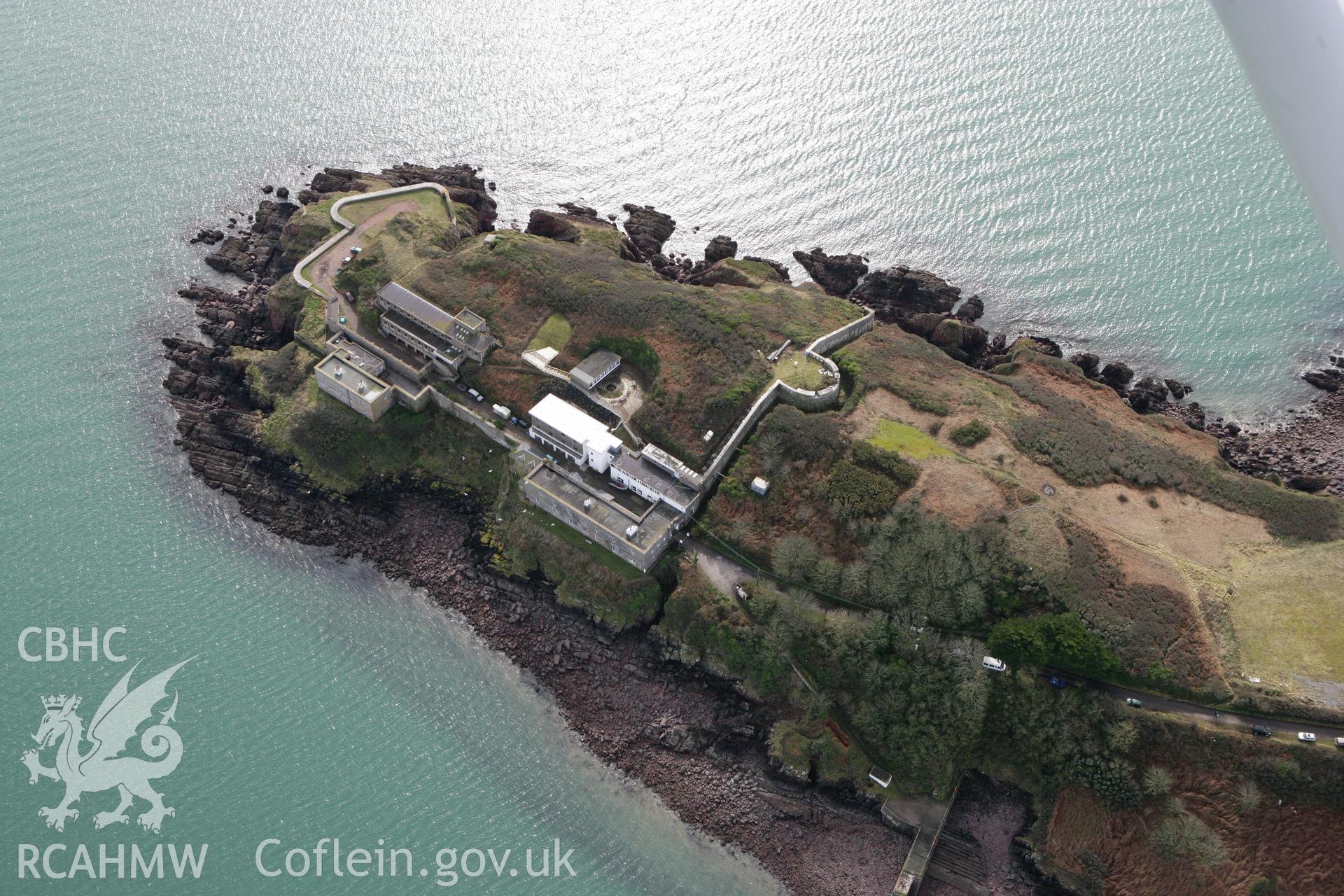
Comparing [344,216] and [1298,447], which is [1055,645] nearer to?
[1298,447]

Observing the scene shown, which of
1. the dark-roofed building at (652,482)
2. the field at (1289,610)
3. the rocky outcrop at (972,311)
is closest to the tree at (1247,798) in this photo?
the field at (1289,610)

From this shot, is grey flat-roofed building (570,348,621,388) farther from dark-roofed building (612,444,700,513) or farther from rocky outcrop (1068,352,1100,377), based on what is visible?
rocky outcrop (1068,352,1100,377)

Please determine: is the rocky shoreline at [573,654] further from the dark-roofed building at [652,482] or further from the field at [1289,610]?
the field at [1289,610]

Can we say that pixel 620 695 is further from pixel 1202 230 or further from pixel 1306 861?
pixel 1202 230

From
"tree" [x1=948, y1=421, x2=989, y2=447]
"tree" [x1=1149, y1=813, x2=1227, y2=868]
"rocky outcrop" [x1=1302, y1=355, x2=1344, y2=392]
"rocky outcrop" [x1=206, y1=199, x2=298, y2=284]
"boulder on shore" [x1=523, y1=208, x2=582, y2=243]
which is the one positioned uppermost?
"rocky outcrop" [x1=1302, y1=355, x2=1344, y2=392]

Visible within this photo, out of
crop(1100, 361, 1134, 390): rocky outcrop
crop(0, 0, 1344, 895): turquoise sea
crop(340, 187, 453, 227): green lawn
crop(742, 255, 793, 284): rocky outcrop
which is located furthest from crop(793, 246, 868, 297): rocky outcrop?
crop(340, 187, 453, 227): green lawn

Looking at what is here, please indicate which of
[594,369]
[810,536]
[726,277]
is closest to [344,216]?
[594,369]

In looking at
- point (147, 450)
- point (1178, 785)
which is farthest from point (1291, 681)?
point (147, 450)
